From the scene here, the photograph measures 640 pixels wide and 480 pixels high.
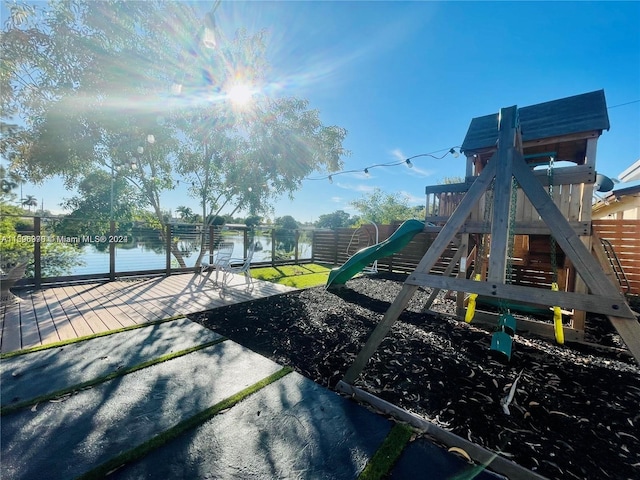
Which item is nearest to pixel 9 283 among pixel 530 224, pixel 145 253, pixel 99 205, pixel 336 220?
pixel 145 253

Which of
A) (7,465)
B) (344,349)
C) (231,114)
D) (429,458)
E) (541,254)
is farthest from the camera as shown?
(231,114)

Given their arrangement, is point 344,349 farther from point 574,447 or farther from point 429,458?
point 574,447

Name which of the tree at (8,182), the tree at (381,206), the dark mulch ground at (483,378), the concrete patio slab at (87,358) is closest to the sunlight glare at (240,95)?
the tree at (8,182)

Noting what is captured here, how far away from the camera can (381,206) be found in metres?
30.9

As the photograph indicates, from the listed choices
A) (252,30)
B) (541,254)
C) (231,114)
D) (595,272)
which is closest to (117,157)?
(231,114)

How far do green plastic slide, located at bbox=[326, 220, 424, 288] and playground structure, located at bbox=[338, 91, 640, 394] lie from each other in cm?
43

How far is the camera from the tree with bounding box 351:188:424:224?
3019cm

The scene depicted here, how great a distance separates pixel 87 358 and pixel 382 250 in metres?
4.10

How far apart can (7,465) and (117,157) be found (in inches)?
302

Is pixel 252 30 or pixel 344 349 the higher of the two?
pixel 252 30

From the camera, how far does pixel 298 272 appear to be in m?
8.10

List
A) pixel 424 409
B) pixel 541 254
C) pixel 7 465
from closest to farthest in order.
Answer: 1. pixel 7 465
2. pixel 424 409
3. pixel 541 254

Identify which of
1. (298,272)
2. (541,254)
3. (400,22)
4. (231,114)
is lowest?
(298,272)

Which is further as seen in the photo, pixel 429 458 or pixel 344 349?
pixel 344 349
